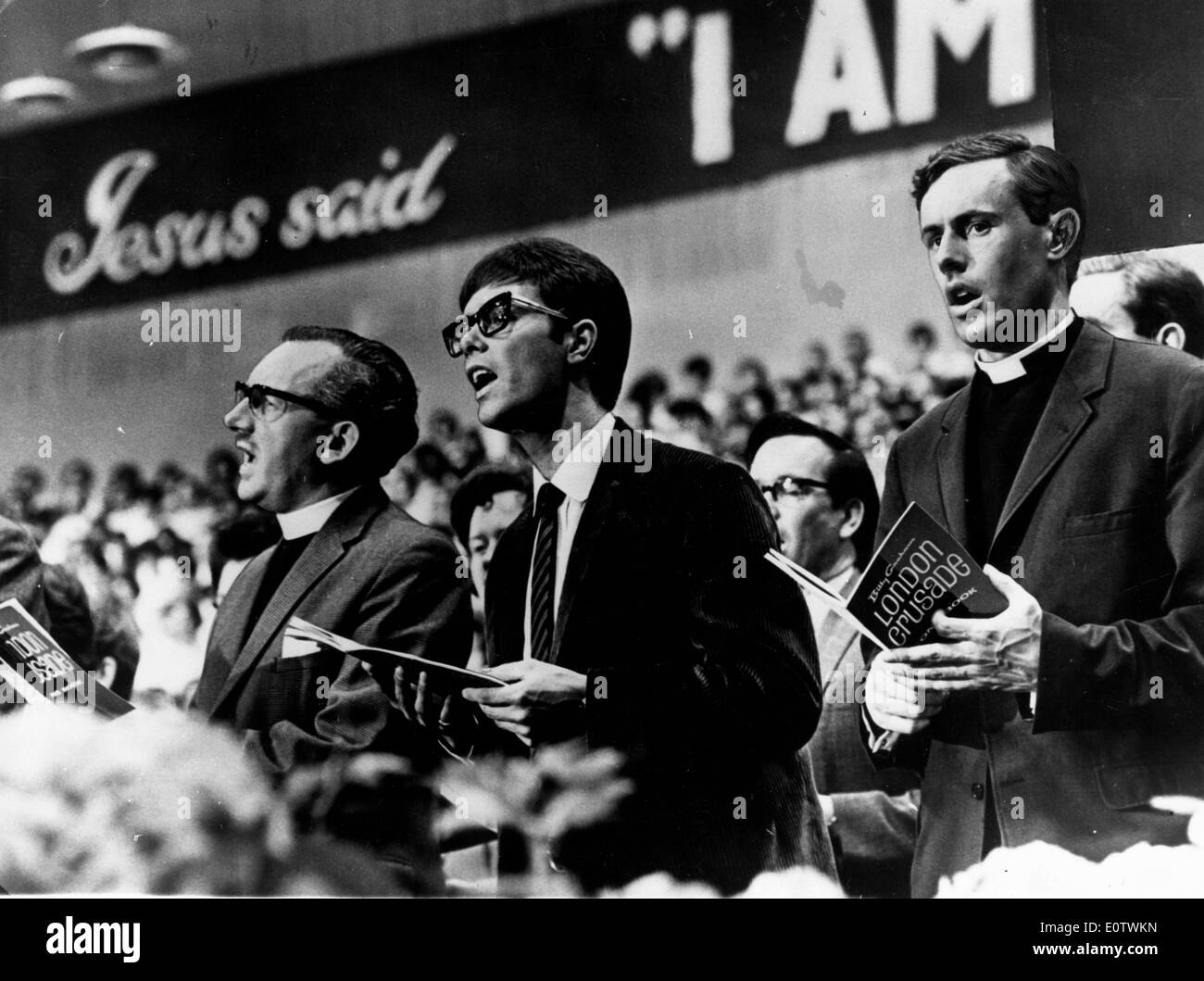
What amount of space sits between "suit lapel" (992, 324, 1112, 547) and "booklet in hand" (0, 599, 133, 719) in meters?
2.80

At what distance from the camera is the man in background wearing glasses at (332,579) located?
4172mm

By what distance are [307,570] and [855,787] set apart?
69.9 inches

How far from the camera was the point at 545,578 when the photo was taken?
13.6 feet

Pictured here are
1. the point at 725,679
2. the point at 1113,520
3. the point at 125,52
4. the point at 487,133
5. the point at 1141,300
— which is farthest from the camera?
the point at 125,52

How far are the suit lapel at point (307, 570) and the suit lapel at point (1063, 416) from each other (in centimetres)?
190

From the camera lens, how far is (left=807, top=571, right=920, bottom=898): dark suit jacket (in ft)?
13.3

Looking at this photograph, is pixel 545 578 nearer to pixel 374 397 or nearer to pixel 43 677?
pixel 374 397

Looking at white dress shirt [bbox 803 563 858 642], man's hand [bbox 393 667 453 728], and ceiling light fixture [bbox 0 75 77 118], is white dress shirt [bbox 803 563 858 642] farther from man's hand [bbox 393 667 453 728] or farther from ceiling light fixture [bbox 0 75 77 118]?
ceiling light fixture [bbox 0 75 77 118]

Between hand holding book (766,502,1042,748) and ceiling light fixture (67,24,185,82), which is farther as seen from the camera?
ceiling light fixture (67,24,185,82)

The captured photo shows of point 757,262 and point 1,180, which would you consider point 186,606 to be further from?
Result: point 757,262

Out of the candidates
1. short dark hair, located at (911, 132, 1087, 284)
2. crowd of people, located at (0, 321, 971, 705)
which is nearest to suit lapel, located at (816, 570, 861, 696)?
crowd of people, located at (0, 321, 971, 705)

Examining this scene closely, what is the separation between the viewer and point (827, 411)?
13.7 ft

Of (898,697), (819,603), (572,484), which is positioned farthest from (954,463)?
(572,484)
